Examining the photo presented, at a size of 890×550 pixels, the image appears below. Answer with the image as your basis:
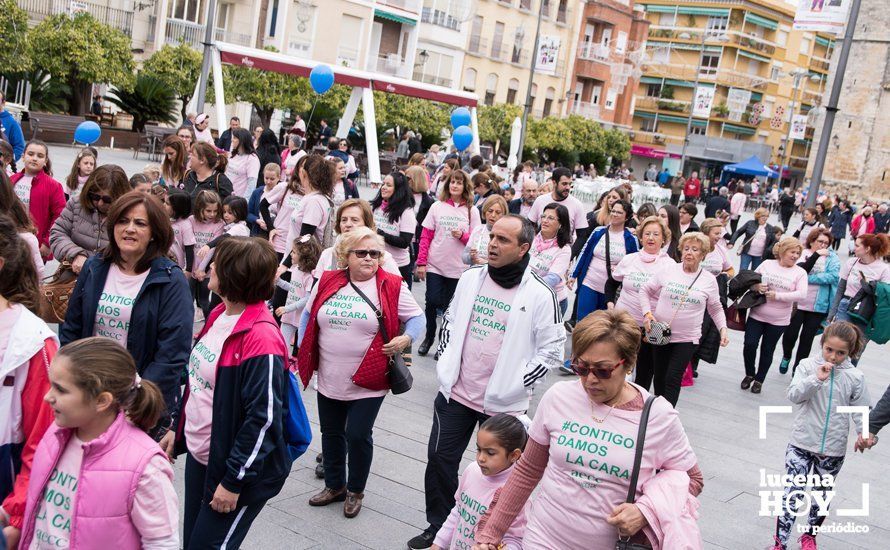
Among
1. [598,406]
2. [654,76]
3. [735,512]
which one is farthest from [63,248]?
[654,76]

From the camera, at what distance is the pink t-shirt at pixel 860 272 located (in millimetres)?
10602

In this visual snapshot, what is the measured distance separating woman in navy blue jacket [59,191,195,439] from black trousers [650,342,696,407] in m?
4.73

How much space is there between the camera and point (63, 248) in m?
6.41

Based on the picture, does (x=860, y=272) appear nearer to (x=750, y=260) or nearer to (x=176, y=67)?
(x=750, y=260)

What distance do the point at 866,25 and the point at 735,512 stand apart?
183 ft

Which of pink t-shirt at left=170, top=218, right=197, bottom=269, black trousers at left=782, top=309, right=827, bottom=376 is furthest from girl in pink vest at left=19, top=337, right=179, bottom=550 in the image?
black trousers at left=782, top=309, right=827, bottom=376

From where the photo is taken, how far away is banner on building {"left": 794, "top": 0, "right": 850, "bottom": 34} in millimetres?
13422

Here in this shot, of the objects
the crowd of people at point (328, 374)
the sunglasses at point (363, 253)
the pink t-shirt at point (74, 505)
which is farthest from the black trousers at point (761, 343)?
the pink t-shirt at point (74, 505)

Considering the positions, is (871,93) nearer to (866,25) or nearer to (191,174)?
(866,25)

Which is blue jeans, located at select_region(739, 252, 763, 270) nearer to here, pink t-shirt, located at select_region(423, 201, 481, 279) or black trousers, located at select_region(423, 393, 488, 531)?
pink t-shirt, located at select_region(423, 201, 481, 279)

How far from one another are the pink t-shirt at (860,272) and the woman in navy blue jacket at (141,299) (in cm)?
880

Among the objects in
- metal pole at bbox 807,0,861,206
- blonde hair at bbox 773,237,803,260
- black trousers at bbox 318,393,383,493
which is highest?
metal pole at bbox 807,0,861,206

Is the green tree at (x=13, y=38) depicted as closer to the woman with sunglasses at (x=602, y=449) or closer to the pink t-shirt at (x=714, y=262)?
the pink t-shirt at (x=714, y=262)

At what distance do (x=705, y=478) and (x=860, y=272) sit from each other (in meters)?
4.68
